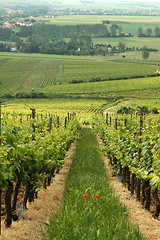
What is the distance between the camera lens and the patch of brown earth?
647cm

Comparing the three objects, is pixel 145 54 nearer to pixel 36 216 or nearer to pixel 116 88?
pixel 116 88

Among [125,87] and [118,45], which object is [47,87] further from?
[118,45]

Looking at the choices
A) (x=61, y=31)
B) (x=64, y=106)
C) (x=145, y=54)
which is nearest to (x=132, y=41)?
(x=145, y=54)

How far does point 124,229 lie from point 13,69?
10507cm

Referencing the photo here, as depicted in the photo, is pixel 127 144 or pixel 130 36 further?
pixel 130 36

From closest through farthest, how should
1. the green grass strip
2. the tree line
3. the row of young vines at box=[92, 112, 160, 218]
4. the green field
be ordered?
the green grass strip
the row of young vines at box=[92, 112, 160, 218]
the green field
the tree line

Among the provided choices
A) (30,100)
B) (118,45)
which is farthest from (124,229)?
(118,45)

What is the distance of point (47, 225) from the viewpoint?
7.11 metres

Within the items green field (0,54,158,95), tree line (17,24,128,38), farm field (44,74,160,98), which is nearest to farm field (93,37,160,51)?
tree line (17,24,128,38)

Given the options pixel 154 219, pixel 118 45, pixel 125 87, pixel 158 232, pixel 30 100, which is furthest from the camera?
pixel 118 45

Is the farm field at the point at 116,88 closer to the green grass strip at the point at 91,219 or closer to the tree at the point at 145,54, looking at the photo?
the tree at the point at 145,54

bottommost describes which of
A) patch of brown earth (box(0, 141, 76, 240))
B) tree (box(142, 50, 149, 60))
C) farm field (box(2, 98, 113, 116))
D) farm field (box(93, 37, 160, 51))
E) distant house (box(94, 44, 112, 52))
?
farm field (box(2, 98, 113, 116))

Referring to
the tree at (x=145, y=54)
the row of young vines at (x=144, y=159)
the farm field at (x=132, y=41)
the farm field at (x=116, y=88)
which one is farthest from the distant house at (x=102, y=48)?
the row of young vines at (x=144, y=159)

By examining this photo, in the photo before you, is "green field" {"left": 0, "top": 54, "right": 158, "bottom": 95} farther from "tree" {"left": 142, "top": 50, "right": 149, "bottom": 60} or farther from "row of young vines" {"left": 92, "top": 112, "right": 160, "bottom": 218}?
"row of young vines" {"left": 92, "top": 112, "right": 160, "bottom": 218}
